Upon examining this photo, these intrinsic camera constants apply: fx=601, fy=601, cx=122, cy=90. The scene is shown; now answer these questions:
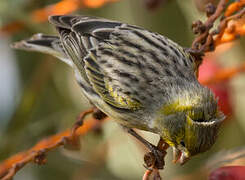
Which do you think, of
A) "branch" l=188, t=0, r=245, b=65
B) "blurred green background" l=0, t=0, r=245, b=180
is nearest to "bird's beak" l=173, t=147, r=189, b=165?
"branch" l=188, t=0, r=245, b=65

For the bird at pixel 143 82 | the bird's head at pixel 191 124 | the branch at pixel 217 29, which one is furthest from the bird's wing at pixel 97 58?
the branch at pixel 217 29

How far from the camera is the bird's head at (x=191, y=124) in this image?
2.68 metres

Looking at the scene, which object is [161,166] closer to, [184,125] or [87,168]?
[184,125]

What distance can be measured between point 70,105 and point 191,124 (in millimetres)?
2359

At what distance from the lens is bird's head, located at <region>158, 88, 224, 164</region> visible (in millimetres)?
2680

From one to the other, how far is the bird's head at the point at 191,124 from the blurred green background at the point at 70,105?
4.37 ft

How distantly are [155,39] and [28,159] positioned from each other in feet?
3.28

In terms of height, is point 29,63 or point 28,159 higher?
point 29,63

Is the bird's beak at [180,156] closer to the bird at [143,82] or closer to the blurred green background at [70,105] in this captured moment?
the bird at [143,82]

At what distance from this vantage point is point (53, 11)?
4.14 meters

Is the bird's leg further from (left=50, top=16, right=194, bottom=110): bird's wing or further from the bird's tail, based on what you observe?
the bird's tail

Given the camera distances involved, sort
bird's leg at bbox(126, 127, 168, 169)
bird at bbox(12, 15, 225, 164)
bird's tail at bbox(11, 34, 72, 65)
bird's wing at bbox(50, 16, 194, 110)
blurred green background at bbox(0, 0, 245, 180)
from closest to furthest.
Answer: bird's leg at bbox(126, 127, 168, 169) < bird at bbox(12, 15, 225, 164) < bird's wing at bbox(50, 16, 194, 110) < bird's tail at bbox(11, 34, 72, 65) < blurred green background at bbox(0, 0, 245, 180)

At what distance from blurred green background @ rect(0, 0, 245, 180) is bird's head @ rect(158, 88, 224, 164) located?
133 cm

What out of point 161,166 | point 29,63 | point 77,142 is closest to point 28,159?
point 77,142
